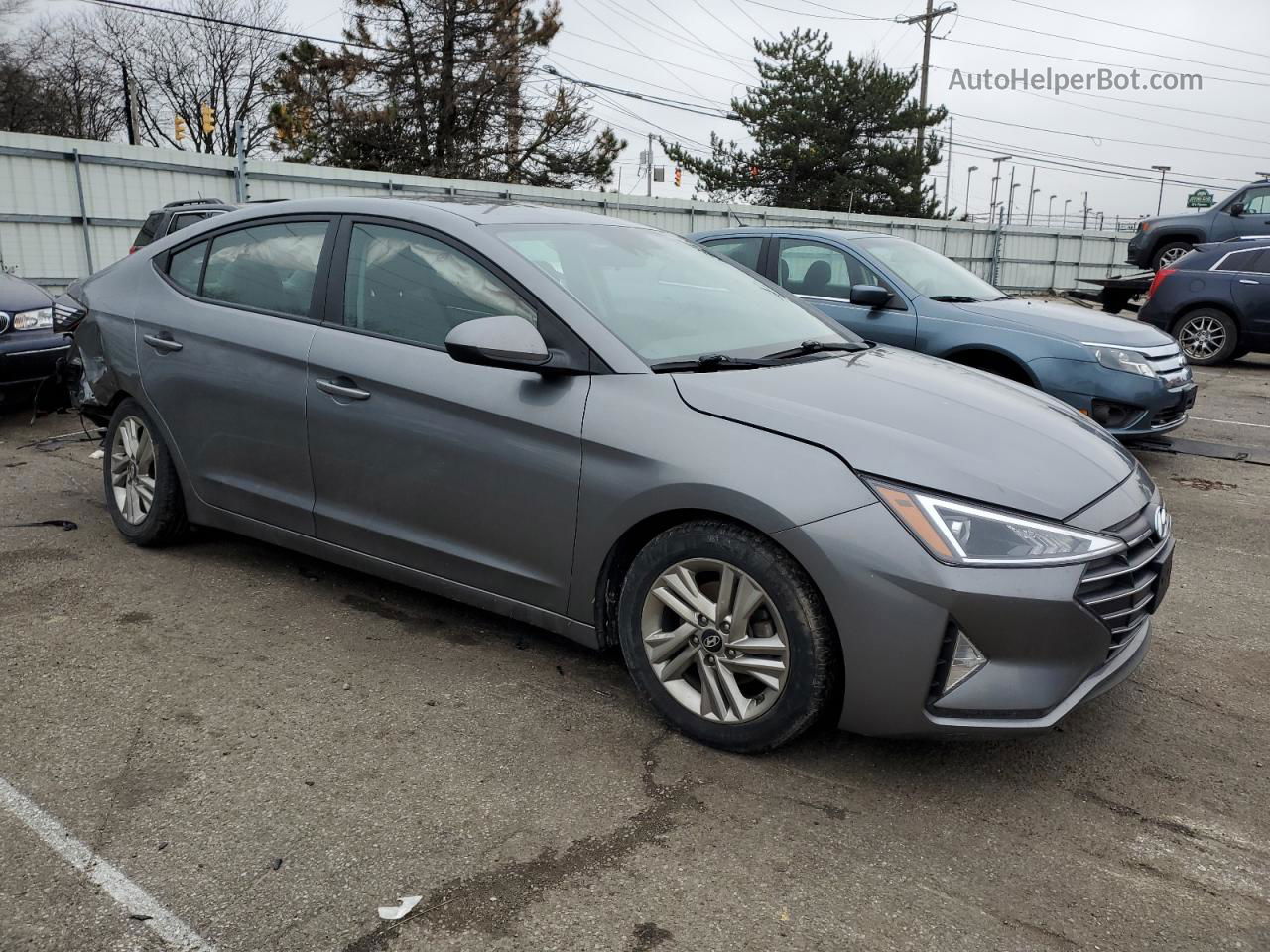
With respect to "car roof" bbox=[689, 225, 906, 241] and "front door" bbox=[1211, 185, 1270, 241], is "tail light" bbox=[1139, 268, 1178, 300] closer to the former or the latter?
"front door" bbox=[1211, 185, 1270, 241]

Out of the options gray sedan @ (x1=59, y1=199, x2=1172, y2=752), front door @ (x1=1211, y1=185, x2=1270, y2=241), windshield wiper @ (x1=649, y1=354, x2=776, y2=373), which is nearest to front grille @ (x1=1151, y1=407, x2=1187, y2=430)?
gray sedan @ (x1=59, y1=199, x2=1172, y2=752)

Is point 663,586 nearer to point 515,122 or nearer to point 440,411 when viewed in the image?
point 440,411

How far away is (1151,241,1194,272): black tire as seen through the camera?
1800 cm

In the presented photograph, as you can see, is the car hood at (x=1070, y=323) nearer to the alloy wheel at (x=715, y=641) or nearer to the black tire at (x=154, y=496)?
the alloy wheel at (x=715, y=641)

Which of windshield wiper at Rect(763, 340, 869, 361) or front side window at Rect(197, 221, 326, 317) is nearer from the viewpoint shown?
windshield wiper at Rect(763, 340, 869, 361)

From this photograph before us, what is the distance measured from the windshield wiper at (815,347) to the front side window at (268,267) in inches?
70.0

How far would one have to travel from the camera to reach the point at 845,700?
279 centimetres

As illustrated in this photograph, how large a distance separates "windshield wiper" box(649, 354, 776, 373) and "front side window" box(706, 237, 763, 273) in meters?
4.61

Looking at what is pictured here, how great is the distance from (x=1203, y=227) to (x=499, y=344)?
17.9 meters

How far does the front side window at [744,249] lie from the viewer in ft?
26.0

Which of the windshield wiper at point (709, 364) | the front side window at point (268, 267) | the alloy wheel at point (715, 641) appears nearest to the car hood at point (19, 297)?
the front side window at point (268, 267)

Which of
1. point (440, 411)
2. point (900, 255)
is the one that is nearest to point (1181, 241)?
point (900, 255)

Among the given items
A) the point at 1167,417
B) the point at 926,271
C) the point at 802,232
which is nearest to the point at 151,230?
the point at 802,232

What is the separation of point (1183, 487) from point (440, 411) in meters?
5.31
